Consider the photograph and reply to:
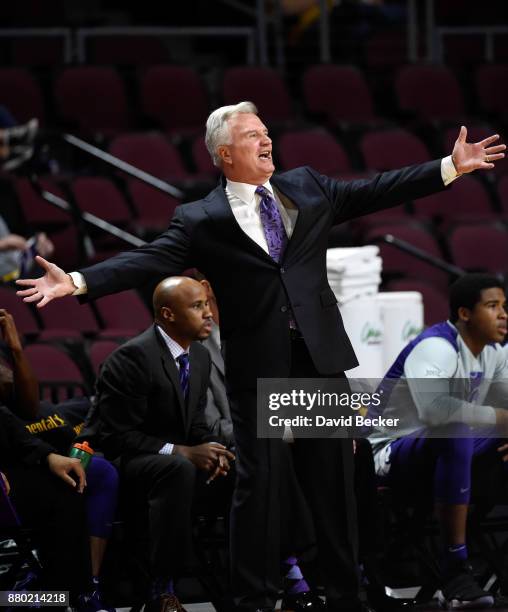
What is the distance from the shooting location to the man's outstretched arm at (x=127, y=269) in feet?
10.9

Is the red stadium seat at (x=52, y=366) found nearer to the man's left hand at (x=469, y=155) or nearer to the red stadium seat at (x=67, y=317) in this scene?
the red stadium seat at (x=67, y=317)

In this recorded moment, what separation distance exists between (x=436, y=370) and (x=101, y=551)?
1.18m

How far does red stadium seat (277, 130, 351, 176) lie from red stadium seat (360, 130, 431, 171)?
199 mm

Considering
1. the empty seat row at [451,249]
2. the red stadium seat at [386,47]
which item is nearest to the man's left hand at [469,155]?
the empty seat row at [451,249]


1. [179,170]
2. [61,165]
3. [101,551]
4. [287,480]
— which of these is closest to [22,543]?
[101,551]

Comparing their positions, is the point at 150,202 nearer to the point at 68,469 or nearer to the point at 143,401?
the point at 143,401

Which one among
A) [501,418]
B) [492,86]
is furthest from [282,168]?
[501,418]

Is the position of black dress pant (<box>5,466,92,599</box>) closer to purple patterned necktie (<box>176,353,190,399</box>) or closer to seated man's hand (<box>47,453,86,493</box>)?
seated man's hand (<box>47,453,86,493</box>)

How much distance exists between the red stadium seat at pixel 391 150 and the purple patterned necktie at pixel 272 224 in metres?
4.55

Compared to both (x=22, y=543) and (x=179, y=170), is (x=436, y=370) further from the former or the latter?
(x=179, y=170)

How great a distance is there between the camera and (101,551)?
391 cm

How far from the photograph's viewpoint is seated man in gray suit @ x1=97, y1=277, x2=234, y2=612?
3.79 m

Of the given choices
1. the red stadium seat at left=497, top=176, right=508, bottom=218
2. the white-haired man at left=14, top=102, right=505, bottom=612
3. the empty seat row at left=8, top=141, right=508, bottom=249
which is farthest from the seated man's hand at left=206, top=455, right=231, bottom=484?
the red stadium seat at left=497, top=176, right=508, bottom=218

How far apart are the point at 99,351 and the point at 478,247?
2686 mm
